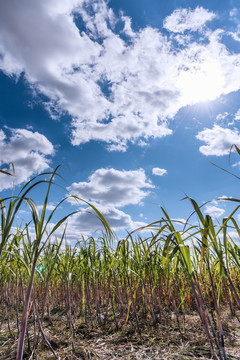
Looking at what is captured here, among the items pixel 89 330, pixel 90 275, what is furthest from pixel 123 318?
pixel 90 275

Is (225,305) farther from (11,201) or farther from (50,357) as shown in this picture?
(11,201)

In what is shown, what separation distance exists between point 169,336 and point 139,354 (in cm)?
46

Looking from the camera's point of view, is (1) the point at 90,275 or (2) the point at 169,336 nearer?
(2) the point at 169,336

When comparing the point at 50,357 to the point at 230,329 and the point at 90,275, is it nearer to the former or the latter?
the point at 90,275

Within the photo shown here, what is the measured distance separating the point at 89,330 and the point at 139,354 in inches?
33.4

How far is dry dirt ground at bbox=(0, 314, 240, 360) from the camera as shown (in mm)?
1903

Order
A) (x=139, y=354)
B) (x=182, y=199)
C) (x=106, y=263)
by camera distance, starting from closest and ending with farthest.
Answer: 1. (x=182, y=199)
2. (x=139, y=354)
3. (x=106, y=263)

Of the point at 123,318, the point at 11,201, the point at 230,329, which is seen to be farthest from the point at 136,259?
the point at 11,201

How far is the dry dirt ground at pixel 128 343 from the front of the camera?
1.90m

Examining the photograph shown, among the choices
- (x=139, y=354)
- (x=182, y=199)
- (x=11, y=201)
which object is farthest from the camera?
(x=139, y=354)

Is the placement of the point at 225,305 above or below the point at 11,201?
below

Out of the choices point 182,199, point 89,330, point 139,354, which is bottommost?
point 139,354

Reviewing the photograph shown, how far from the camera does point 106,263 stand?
306cm

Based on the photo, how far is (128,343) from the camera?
85.8 inches
